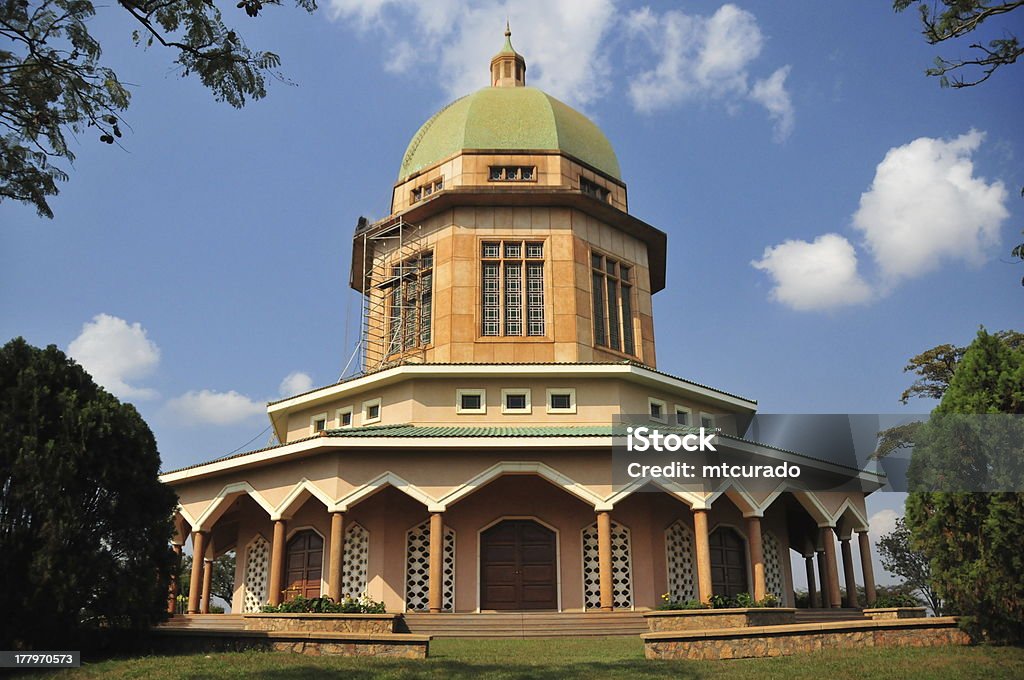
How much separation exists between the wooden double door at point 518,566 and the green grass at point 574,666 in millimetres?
8104

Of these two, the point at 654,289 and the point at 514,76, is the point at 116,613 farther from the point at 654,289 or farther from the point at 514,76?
the point at 514,76

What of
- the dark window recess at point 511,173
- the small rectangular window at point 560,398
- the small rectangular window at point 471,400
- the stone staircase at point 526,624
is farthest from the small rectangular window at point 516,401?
the dark window recess at point 511,173

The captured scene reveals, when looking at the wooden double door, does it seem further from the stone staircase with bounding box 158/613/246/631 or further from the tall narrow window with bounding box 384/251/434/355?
the tall narrow window with bounding box 384/251/434/355

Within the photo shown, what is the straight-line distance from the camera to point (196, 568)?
25.0m

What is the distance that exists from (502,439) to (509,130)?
1284cm

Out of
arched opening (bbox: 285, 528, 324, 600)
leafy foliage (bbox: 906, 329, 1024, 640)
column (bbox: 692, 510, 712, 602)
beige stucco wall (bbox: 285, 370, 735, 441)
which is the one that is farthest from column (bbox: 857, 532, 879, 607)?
arched opening (bbox: 285, 528, 324, 600)

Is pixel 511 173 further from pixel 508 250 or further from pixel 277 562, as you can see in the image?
pixel 277 562

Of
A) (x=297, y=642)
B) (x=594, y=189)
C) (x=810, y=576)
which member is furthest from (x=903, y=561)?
(x=297, y=642)

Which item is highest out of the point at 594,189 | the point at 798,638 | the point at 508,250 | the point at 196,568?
Result: the point at 594,189

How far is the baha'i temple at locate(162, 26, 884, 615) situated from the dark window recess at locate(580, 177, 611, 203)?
5 centimetres

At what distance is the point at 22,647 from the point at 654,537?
51.0 ft

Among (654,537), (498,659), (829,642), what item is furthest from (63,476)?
(654,537)

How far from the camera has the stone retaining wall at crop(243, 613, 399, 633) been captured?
16375mm

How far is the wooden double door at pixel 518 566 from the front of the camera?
73.2 feet
